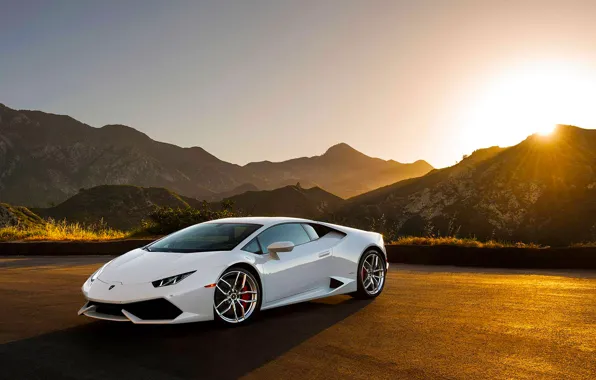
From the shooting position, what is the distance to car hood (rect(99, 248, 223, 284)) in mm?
6352

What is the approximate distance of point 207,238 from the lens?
24.7 ft

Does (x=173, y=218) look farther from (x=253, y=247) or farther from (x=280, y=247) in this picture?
(x=280, y=247)

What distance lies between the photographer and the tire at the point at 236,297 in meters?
6.58

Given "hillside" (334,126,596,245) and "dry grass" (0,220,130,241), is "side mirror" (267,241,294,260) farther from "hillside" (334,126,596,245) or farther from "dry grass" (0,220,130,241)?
"hillside" (334,126,596,245)

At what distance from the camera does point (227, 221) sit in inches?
319

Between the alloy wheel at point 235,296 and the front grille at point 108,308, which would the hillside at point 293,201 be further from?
the front grille at point 108,308

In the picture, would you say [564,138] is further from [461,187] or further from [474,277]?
[474,277]

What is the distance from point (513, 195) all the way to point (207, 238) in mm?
90668

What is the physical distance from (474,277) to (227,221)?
6.42 metres

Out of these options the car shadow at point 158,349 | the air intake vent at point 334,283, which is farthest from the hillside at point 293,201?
the car shadow at point 158,349

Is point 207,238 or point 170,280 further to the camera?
point 207,238

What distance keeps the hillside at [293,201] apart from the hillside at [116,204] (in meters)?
17.9

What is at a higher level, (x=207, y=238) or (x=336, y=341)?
(x=207, y=238)

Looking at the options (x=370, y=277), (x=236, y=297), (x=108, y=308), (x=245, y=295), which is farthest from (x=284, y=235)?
(x=108, y=308)
